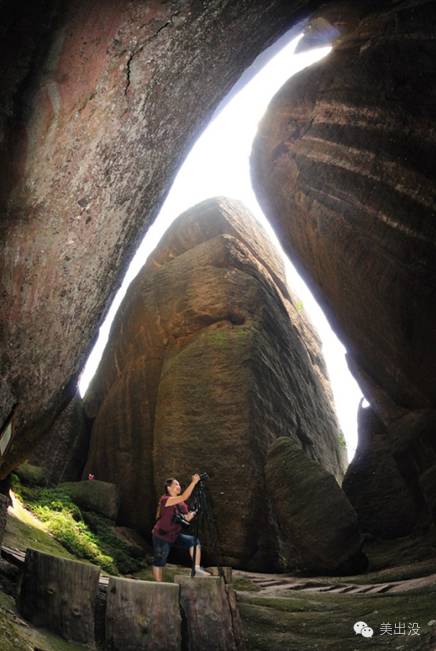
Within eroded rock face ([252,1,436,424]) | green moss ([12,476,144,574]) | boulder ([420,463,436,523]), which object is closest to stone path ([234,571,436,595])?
green moss ([12,476,144,574])

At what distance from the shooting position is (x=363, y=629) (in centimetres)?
493

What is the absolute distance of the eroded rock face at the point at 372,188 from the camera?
8.99 m

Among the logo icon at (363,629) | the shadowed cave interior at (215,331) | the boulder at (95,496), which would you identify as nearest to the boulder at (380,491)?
the shadowed cave interior at (215,331)

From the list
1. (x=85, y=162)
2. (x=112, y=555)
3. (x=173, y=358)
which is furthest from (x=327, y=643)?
(x=173, y=358)

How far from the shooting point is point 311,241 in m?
12.8

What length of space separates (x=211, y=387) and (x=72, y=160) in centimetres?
1023

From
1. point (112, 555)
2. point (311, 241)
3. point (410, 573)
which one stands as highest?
point (311, 241)

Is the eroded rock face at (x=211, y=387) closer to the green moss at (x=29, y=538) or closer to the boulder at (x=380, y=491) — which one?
the boulder at (x=380, y=491)

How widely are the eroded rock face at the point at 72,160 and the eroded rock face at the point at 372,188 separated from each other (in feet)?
17.9

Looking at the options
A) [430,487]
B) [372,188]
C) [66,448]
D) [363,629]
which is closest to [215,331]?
[66,448]

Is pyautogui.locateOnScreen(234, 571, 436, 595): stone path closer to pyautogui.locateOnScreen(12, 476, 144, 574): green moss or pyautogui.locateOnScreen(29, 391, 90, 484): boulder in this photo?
pyautogui.locateOnScreen(12, 476, 144, 574): green moss

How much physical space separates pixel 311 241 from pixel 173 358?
560cm

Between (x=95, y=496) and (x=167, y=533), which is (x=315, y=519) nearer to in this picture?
(x=167, y=533)

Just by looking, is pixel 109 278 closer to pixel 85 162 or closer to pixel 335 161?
pixel 85 162
